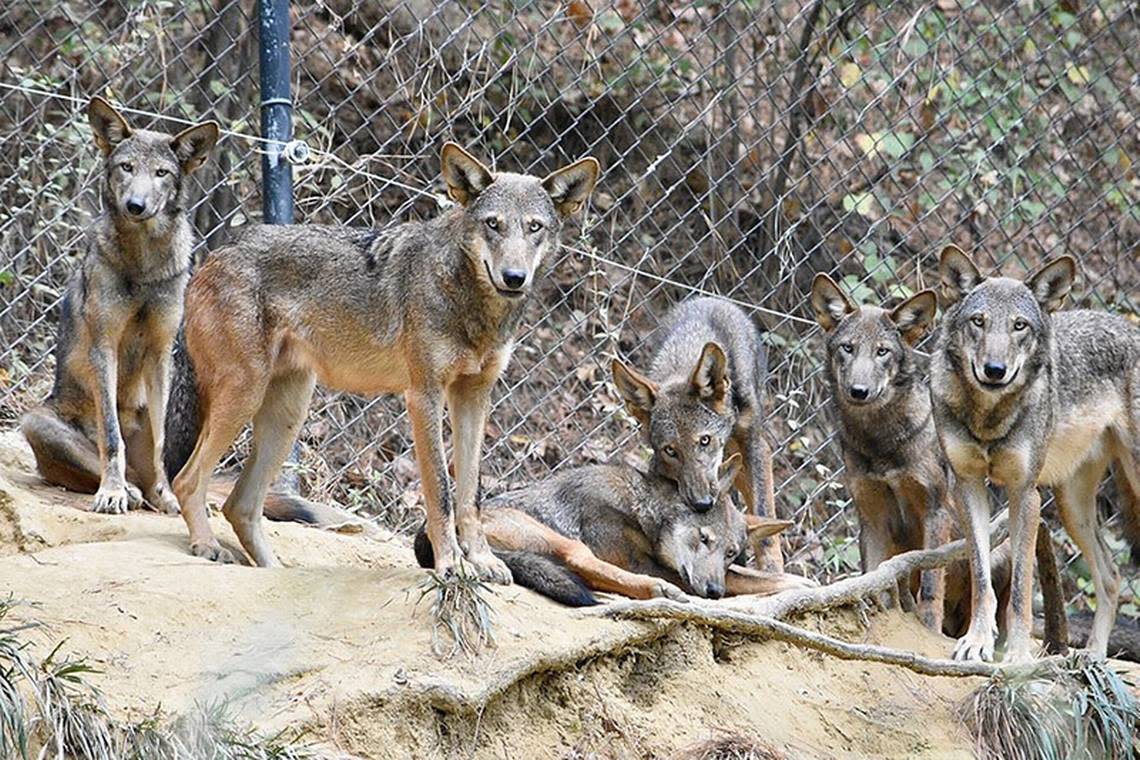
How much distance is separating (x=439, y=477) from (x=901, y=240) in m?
5.04

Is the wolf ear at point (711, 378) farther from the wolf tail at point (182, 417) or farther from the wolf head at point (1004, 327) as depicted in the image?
the wolf tail at point (182, 417)

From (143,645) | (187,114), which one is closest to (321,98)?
(187,114)

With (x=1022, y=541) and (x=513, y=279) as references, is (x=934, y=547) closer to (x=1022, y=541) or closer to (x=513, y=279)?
(x=1022, y=541)

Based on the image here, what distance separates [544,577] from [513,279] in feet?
3.68

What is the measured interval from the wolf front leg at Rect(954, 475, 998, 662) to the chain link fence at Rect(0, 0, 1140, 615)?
2.02 m

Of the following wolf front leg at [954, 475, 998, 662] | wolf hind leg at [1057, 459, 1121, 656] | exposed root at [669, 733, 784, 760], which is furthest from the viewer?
wolf hind leg at [1057, 459, 1121, 656]

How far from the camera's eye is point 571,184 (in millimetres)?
6227

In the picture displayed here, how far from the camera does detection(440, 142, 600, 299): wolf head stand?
5875 millimetres

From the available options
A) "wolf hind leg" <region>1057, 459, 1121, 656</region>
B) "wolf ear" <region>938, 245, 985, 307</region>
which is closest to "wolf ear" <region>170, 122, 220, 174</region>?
"wolf ear" <region>938, 245, 985, 307</region>

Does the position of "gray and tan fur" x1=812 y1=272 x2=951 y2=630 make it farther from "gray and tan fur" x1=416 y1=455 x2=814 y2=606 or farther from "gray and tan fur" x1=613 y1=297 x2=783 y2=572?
"gray and tan fur" x1=613 y1=297 x2=783 y2=572

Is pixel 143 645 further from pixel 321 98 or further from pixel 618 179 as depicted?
pixel 618 179

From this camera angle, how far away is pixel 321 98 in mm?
9945

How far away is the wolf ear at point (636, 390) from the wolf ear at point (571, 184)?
1.35 metres

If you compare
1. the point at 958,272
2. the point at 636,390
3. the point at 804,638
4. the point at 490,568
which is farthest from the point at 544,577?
the point at 958,272
